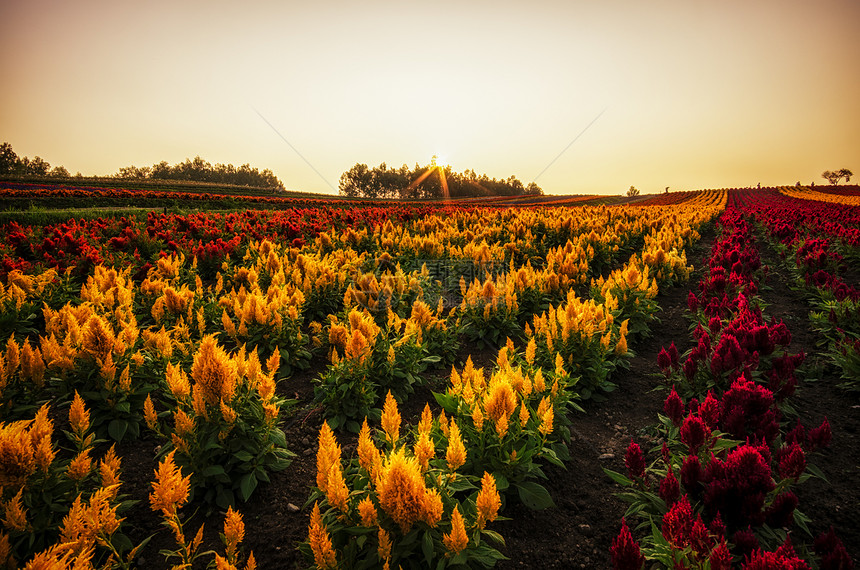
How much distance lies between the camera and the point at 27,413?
315cm

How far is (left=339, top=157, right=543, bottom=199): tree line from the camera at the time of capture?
8631 cm

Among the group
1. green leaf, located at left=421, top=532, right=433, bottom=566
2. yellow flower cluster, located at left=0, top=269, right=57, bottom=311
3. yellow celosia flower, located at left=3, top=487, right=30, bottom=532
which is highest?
yellow flower cluster, located at left=0, top=269, right=57, bottom=311

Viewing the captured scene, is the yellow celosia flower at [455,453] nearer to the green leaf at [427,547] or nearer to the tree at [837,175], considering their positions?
the green leaf at [427,547]

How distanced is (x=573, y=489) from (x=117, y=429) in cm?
358

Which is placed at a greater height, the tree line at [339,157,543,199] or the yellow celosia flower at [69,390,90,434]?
the tree line at [339,157,543,199]

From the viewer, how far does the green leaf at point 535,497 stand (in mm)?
2529

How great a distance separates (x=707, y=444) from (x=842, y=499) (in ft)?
3.39

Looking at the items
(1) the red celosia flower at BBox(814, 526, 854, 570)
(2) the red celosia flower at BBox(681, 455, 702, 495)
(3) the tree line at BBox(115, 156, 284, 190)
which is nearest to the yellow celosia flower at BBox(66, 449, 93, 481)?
(2) the red celosia flower at BBox(681, 455, 702, 495)

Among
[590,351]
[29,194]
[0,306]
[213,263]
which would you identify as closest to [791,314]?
[590,351]

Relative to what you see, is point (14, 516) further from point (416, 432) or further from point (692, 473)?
point (692, 473)

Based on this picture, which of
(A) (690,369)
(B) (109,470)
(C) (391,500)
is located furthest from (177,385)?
(A) (690,369)

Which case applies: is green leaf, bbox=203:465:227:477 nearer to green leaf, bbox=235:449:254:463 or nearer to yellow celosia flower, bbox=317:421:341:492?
green leaf, bbox=235:449:254:463

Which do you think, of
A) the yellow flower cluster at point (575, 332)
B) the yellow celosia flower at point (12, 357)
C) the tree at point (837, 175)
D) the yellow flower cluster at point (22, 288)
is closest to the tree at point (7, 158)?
the yellow flower cluster at point (22, 288)

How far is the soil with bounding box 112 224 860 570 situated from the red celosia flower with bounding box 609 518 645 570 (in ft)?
2.72
